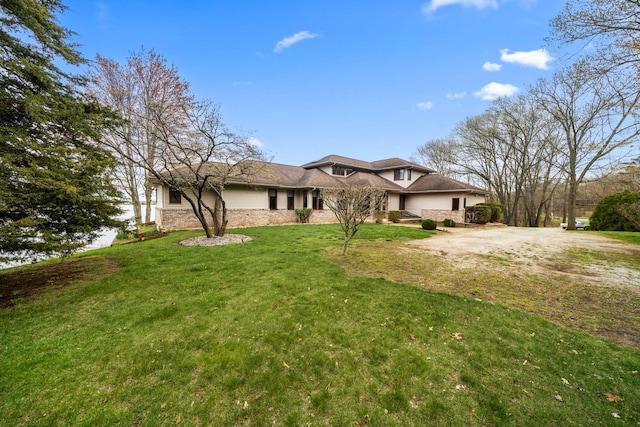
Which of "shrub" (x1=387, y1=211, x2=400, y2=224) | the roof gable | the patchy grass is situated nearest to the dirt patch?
the patchy grass

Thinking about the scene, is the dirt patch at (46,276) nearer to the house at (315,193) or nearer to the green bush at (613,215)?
the house at (315,193)

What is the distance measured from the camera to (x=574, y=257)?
8375 millimetres

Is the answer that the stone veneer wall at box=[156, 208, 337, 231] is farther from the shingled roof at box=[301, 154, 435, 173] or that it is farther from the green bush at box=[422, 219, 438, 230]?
the green bush at box=[422, 219, 438, 230]

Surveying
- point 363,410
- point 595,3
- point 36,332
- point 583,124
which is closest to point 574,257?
point 595,3

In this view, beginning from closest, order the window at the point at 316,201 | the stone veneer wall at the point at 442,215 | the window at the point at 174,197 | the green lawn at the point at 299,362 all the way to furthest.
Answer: the green lawn at the point at 299,362 → the window at the point at 174,197 → the window at the point at 316,201 → the stone veneer wall at the point at 442,215

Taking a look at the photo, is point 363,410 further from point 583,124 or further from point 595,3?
point 583,124

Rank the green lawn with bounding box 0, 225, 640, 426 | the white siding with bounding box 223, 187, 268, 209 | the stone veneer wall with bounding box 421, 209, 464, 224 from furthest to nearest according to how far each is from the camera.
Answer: the stone veneer wall with bounding box 421, 209, 464, 224
the white siding with bounding box 223, 187, 268, 209
the green lawn with bounding box 0, 225, 640, 426

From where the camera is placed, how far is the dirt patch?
4978 mm

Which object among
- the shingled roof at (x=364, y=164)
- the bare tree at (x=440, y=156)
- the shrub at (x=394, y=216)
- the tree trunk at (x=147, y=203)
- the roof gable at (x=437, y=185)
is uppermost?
the bare tree at (x=440, y=156)

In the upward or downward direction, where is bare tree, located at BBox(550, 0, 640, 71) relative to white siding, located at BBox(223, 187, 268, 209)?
Answer: upward

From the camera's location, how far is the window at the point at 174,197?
14.8 meters

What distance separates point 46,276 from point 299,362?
25.2ft

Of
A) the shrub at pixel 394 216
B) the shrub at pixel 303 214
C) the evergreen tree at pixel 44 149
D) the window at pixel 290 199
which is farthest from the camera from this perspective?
the shrub at pixel 394 216

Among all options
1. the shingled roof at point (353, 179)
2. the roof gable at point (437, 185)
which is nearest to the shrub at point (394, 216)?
the shingled roof at point (353, 179)
